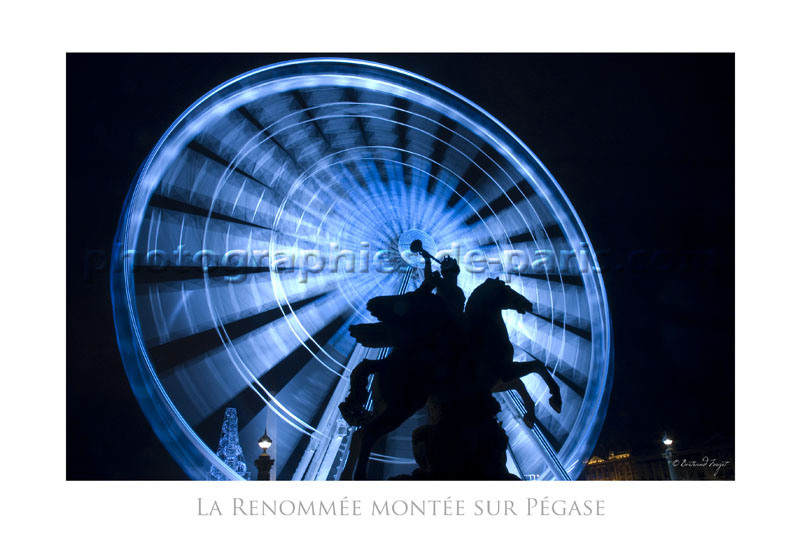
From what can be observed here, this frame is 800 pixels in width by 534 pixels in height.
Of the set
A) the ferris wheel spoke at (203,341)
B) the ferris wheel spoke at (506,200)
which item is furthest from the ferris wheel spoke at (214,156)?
the ferris wheel spoke at (506,200)

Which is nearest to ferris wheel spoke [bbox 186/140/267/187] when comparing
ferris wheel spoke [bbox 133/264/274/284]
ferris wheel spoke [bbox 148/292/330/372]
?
ferris wheel spoke [bbox 133/264/274/284]

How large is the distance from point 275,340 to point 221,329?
54cm

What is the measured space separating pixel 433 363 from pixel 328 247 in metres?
1.50

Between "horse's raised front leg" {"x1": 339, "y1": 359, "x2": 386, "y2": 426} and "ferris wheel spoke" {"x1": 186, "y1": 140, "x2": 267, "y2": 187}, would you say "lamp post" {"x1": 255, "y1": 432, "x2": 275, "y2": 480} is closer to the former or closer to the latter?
"horse's raised front leg" {"x1": 339, "y1": 359, "x2": 386, "y2": 426}

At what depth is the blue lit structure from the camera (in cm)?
525

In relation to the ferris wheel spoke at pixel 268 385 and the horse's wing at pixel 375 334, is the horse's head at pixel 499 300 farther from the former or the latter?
the ferris wheel spoke at pixel 268 385

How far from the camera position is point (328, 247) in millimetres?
5320

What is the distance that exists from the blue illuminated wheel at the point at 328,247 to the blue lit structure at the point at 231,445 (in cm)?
8

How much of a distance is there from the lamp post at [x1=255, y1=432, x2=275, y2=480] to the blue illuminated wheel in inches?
4.8

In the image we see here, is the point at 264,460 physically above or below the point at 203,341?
below

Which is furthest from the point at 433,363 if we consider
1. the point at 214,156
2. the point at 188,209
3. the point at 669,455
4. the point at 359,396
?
the point at 669,455

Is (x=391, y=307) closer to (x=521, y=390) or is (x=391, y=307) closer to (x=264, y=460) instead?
(x=521, y=390)

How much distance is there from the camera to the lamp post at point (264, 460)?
5301 mm

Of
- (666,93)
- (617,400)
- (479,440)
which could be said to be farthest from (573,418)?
(666,93)
